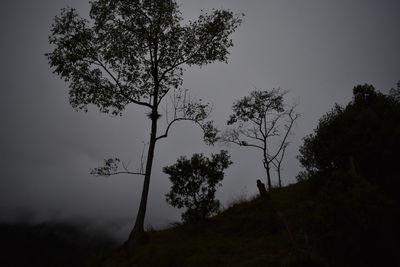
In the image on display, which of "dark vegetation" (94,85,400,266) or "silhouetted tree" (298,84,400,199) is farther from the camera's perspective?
"silhouetted tree" (298,84,400,199)

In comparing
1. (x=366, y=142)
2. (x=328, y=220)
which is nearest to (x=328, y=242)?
(x=328, y=220)

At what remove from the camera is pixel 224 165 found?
1419cm

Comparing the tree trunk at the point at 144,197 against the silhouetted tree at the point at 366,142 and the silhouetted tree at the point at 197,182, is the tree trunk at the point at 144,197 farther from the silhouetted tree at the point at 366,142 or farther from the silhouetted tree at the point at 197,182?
the silhouetted tree at the point at 366,142

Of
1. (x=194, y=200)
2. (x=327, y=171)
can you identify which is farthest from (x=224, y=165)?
(x=327, y=171)

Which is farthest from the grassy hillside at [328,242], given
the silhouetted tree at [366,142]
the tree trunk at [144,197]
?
the silhouetted tree at [366,142]

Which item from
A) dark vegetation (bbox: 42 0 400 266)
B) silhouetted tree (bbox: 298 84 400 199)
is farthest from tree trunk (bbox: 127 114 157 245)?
silhouetted tree (bbox: 298 84 400 199)

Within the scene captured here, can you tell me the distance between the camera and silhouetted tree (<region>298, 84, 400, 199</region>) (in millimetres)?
9961

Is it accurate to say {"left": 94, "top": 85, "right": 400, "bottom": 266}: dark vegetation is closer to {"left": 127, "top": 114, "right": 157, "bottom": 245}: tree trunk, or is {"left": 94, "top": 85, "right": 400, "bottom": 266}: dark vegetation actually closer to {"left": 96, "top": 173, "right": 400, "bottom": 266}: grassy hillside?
{"left": 96, "top": 173, "right": 400, "bottom": 266}: grassy hillside

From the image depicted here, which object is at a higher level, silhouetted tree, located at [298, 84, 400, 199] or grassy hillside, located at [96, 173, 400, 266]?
silhouetted tree, located at [298, 84, 400, 199]

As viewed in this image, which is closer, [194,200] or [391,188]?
[391,188]

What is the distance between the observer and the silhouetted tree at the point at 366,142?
9961 millimetres

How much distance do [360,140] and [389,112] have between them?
6.84ft

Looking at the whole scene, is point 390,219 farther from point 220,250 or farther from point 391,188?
point 220,250

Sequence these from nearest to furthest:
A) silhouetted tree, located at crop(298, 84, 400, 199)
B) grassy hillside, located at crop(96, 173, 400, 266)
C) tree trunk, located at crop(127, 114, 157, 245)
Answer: grassy hillside, located at crop(96, 173, 400, 266)
silhouetted tree, located at crop(298, 84, 400, 199)
tree trunk, located at crop(127, 114, 157, 245)
